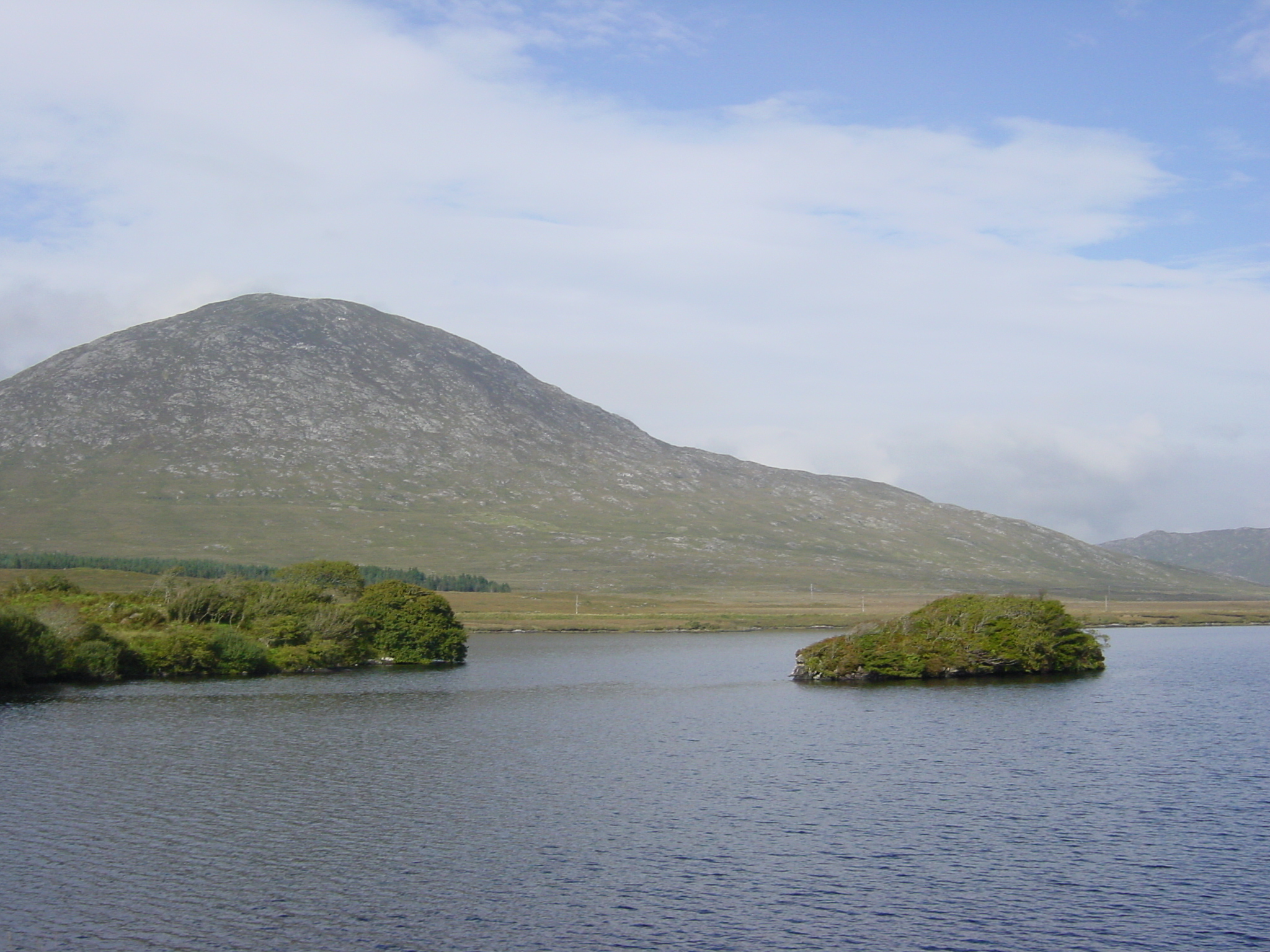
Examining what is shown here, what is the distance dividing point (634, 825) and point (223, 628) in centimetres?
7675

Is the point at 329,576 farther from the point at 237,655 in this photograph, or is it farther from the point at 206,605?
the point at 237,655

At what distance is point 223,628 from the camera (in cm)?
10969

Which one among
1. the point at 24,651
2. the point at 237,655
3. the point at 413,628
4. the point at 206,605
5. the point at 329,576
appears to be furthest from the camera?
the point at 329,576

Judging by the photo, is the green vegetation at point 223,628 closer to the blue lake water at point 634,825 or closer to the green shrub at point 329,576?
the green shrub at point 329,576

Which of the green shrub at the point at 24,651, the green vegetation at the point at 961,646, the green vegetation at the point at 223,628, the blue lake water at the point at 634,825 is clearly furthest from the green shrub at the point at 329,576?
the green vegetation at the point at 961,646

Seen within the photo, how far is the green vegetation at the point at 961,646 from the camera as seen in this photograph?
330 ft

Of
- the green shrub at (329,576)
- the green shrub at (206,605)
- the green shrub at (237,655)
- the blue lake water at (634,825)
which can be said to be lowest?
the blue lake water at (634,825)

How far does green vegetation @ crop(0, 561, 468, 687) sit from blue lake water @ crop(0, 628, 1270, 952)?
1067cm

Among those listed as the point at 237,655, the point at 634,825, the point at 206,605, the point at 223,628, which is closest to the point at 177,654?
the point at 237,655

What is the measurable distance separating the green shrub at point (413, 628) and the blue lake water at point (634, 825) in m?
38.6

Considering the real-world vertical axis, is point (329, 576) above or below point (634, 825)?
above

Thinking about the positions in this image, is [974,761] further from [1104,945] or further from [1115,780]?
[1104,945]

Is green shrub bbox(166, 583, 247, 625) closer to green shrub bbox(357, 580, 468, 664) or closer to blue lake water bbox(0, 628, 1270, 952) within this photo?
green shrub bbox(357, 580, 468, 664)

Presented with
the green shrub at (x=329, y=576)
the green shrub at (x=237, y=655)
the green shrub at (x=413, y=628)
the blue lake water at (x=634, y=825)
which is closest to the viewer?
the blue lake water at (x=634, y=825)
